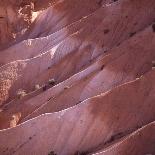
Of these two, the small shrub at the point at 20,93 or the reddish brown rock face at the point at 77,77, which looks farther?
the small shrub at the point at 20,93

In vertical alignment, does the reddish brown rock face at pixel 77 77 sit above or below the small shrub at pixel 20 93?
above

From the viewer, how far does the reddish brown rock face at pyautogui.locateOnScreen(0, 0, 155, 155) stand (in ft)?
53.0

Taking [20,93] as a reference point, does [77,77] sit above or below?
above

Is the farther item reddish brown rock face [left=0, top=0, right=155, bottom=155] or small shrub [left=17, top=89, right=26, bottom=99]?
small shrub [left=17, top=89, right=26, bottom=99]

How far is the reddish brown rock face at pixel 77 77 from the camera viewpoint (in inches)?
635

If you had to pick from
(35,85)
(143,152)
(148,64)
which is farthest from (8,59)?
(143,152)

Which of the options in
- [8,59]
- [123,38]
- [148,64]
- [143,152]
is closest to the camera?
[143,152]

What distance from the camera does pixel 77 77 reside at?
18953mm

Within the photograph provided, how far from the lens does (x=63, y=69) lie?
66.7ft

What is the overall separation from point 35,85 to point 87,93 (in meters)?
3.17

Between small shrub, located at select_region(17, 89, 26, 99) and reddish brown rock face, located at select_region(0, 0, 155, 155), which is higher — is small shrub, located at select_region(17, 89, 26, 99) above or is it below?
below

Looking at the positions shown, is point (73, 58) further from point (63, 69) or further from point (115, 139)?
point (115, 139)

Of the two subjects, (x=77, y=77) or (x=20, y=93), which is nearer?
(x=77, y=77)

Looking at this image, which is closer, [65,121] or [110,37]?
[65,121]
